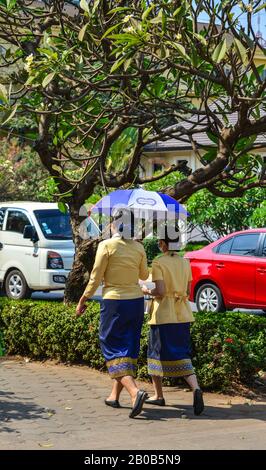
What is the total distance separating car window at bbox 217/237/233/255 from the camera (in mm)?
16359

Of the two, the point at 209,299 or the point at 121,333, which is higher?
the point at 121,333

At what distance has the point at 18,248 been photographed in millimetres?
17719

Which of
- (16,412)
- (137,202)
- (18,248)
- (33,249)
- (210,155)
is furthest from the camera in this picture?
(18,248)

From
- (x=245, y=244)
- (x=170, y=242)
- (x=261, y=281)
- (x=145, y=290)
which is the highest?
(x=170, y=242)

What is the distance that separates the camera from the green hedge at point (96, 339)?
8742mm

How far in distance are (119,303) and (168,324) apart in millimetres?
570

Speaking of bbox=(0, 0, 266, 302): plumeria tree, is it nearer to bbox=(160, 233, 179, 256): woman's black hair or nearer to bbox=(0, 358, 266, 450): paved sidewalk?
bbox=(160, 233, 179, 256): woman's black hair

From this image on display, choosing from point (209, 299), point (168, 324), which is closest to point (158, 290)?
point (168, 324)

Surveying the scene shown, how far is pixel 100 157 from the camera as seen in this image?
8.93 metres

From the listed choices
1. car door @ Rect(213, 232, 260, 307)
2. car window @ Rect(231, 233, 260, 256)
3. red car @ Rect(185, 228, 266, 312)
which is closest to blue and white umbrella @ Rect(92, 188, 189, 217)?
red car @ Rect(185, 228, 266, 312)

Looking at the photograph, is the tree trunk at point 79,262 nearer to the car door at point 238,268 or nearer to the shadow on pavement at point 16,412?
the shadow on pavement at point 16,412

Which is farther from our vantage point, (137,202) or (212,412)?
(137,202)

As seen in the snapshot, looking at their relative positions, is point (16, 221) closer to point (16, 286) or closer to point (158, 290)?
point (16, 286)

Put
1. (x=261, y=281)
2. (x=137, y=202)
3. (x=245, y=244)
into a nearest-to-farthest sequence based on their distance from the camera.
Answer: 1. (x=137, y=202)
2. (x=261, y=281)
3. (x=245, y=244)
